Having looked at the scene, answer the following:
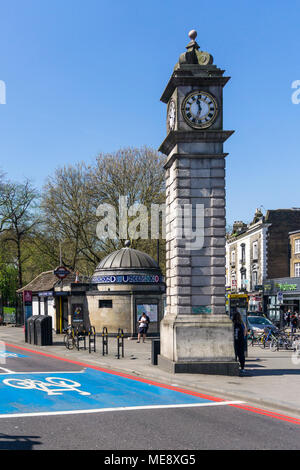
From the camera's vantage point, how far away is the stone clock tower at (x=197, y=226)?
14.8m

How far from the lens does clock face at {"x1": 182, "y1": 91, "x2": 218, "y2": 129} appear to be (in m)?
15.7

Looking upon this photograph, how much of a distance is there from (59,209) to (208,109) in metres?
31.0

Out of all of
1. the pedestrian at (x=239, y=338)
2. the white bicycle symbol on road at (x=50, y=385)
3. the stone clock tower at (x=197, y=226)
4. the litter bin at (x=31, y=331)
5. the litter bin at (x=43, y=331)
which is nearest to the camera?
the white bicycle symbol on road at (x=50, y=385)

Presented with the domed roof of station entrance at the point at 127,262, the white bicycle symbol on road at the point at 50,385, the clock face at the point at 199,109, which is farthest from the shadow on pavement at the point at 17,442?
the domed roof of station entrance at the point at 127,262

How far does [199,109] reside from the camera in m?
15.7

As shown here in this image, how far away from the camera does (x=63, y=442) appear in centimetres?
792

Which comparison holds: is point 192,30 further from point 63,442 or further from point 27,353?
point 27,353

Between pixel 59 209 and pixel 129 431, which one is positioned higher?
pixel 59 209

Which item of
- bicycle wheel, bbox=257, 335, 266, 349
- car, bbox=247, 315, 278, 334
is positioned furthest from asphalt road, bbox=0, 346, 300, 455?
car, bbox=247, 315, 278, 334

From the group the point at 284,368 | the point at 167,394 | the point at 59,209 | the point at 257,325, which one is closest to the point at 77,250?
the point at 59,209

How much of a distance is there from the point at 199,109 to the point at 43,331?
1414 cm

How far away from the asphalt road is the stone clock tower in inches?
79.4

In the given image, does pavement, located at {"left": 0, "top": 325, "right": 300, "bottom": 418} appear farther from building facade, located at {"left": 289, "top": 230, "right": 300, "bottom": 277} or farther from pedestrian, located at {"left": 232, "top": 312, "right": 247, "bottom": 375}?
building facade, located at {"left": 289, "top": 230, "right": 300, "bottom": 277}

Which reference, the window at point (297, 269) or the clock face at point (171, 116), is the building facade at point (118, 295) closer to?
the clock face at point (171, 116)
